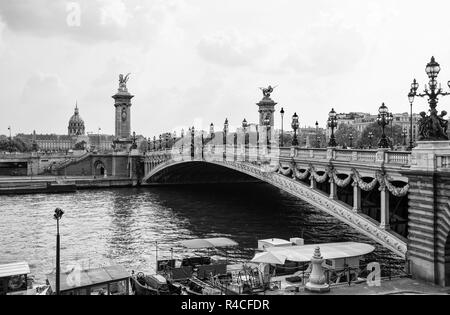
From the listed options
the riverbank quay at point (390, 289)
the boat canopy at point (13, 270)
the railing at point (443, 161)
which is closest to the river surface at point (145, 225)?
the boat canopy at point (13, 270)

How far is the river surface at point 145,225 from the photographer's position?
32.9 metres

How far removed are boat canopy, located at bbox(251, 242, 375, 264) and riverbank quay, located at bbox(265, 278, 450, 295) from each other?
2.51 m

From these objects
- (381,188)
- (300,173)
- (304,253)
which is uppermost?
(300,173)

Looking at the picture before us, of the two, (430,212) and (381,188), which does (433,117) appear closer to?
(430,212)

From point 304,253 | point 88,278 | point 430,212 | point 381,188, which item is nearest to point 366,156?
point 381,188

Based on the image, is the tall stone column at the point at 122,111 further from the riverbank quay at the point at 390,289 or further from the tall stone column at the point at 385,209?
the riverbank quay at the point at 390,289

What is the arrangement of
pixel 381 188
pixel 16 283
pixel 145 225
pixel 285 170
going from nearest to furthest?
pixel 16 283, pixel 381 188, pixel 285 170, pixel 145 225

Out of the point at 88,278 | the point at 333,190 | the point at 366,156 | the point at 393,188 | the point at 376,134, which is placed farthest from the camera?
the point at 376,134

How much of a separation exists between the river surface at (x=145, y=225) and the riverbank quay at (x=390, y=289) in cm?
873

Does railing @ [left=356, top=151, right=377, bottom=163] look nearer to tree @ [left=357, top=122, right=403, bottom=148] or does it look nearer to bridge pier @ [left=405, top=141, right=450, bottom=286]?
bridge pier @ [left=405, top=141, right=450, bottom=286]

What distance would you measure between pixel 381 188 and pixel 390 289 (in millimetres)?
7487

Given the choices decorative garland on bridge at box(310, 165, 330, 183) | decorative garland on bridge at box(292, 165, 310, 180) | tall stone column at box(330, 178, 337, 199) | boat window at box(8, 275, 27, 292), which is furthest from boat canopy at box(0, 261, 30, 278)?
decorative garland on bridge at box(292, 165, 310, 180)

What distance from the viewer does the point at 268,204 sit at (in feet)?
181

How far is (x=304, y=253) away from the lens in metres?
22.5
